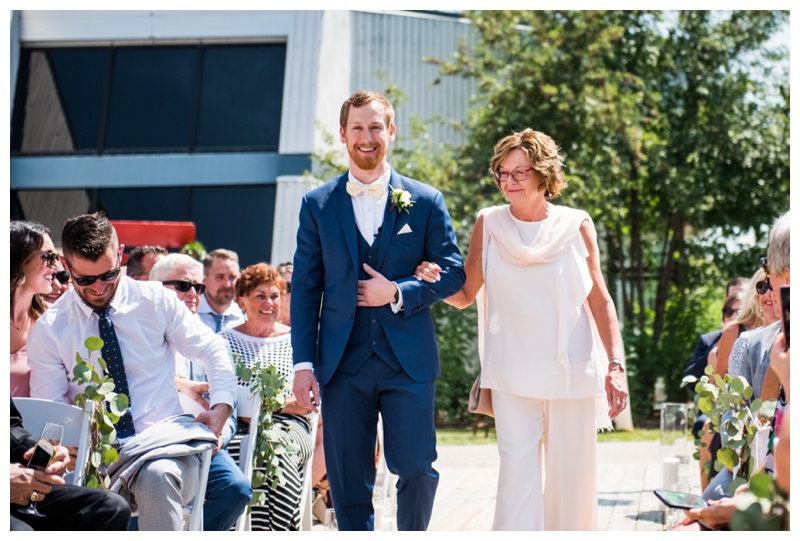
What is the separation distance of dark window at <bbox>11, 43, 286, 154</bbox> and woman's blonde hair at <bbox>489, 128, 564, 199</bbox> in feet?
38.4

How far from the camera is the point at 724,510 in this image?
9.72 ft

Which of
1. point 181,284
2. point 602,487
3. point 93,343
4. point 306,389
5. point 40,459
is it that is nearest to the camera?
point 40,459

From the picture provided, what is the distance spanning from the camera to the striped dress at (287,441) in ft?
17.7

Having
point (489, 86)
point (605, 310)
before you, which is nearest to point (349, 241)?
point (605, 310)

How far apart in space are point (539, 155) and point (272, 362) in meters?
2.37

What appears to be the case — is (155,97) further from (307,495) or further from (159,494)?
(159,494)

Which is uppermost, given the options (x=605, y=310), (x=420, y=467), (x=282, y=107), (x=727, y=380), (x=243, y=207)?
(x=282, y=107)

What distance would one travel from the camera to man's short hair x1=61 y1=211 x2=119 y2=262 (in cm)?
420

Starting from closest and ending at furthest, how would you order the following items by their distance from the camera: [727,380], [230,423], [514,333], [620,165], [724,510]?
[724,510] < [727,380] < [514,333] < [230,423] < [620,165]

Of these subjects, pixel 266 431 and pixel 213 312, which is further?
pixel 213 312

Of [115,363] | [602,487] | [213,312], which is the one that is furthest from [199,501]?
[602,487]

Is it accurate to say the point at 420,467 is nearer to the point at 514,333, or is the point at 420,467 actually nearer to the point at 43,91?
the point at 514,333

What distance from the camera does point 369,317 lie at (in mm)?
4184

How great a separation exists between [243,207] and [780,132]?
8884 millimetres
